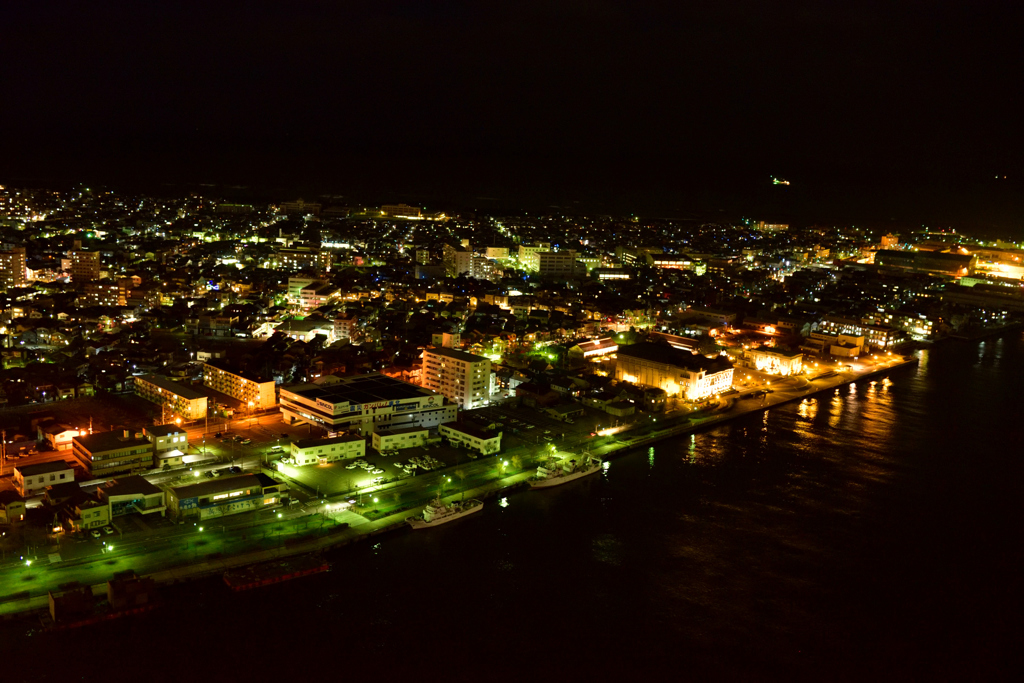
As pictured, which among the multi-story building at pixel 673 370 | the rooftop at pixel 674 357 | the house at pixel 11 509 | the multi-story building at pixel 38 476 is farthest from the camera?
the rooftop at pixel 674 357

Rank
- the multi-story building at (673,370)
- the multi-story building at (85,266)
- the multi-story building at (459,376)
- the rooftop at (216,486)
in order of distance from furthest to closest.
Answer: the multi-story building at (85,266), the multi-story building at (673,370), the multi-story building at (459,376), the rooftop at (216,486)

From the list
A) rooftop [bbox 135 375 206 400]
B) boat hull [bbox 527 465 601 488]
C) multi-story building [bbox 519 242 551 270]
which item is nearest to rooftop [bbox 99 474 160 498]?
rooftop [bbox 135 375 206 400]

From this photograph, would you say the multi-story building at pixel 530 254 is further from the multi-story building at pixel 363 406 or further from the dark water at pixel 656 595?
the dark water at pixel 656 595

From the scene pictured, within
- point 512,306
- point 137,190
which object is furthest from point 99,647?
point 137,190

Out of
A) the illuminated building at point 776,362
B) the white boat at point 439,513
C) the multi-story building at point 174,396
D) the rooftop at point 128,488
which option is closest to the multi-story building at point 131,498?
the rooftop at point 128,488

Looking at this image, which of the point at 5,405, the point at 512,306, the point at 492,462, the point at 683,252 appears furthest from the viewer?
the point at 683,252

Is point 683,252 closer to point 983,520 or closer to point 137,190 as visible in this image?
point 983,520

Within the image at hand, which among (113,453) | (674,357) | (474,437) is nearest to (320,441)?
(474,437)
